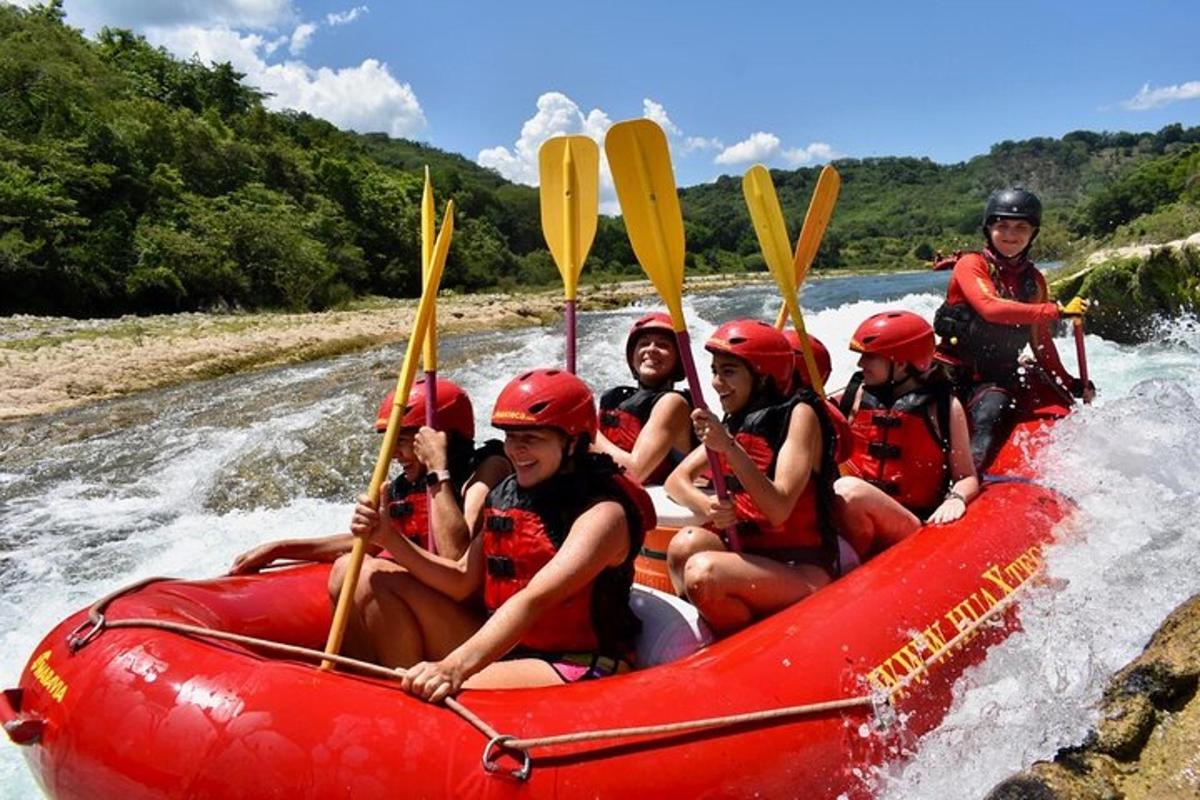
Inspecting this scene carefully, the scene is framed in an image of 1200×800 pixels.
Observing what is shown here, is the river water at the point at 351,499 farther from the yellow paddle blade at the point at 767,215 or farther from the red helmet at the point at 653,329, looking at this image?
the red helmet at the point at 653,329

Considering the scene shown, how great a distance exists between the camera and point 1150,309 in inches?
479

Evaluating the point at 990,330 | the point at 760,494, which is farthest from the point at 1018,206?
the point at 760,494

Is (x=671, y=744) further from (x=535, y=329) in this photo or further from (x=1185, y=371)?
(x=535, y=329)

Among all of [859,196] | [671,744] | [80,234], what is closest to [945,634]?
[671,744]

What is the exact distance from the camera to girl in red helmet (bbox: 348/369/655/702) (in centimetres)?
240

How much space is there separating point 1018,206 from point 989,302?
0.53 meters

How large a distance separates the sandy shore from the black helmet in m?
11.0

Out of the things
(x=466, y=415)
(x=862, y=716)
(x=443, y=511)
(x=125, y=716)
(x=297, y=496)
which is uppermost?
(x=466, y=415)

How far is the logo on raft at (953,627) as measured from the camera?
2.55 m

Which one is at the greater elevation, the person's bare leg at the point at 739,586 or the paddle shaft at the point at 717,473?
the paddle shaft at the point at 717,473

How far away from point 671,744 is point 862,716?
1.97ft

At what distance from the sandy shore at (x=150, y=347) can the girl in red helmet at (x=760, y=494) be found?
10577mm

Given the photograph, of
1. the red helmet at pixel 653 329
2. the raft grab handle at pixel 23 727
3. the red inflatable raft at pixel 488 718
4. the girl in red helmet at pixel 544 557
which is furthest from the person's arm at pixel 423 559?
the red helmet at pixel 653 329

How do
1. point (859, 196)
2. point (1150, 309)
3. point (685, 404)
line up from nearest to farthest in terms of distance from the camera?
point (685, 404) < point (1150, 309) < point (859, 196)
